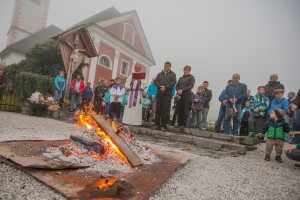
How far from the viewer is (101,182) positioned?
7.55 ft

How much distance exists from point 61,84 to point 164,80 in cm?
599

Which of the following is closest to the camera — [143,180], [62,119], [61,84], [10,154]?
[143,180]

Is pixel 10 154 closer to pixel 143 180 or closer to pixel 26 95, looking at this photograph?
pixel 143 180

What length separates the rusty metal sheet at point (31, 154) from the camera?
7.92 feet

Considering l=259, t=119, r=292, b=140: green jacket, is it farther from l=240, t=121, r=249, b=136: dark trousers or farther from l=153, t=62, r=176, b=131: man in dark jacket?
l=240, t=121, r=249, b=136: dark trousers

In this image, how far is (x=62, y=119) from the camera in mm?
9180

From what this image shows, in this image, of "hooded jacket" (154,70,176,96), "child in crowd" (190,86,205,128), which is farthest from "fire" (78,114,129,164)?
"child in crowd" (190,86,205,128)

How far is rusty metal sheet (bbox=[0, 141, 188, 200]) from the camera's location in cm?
200

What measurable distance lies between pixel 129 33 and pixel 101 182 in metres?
23.6

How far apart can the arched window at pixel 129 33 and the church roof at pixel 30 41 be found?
14361 millimetres

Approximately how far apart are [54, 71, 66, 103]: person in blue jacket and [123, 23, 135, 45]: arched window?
46.9 ft

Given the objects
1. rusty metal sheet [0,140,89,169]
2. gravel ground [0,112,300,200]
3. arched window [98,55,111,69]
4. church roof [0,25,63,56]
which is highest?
church roof [0,25,63,56]

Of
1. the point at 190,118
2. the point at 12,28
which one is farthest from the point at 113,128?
the point at 12,28

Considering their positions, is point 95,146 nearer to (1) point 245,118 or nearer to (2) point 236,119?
(2) point 236,119
